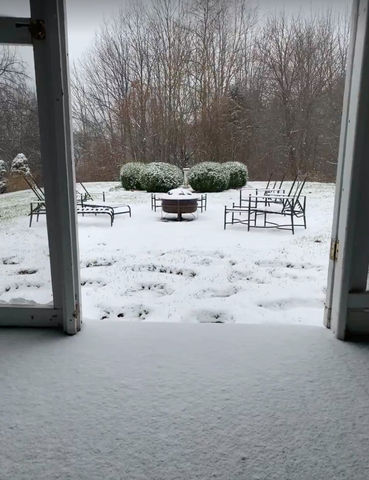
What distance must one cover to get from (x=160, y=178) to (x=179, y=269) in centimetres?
587

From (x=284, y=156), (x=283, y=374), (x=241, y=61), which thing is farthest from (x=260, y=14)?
(x=283, y=374)

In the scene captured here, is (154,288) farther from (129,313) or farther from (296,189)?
(296,189)

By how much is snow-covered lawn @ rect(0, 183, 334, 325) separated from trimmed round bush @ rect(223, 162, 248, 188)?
4.04 m

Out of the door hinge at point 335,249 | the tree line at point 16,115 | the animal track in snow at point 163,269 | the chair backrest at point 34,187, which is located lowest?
the animal track in snow at point 163,269

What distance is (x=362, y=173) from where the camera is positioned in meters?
1.58

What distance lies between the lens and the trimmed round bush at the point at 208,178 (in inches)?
367

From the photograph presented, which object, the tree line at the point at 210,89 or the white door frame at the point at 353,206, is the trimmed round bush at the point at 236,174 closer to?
the tree line at the point at 210,89

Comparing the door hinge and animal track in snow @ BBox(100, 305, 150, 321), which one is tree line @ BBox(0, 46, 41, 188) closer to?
animal track in snow @ BBox(100, 305, 150, 321)

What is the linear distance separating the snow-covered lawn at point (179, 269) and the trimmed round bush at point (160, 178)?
3327mm

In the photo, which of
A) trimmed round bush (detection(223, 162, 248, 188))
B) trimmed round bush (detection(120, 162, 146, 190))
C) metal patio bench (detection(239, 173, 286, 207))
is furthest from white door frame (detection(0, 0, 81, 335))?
trimmed round bush (detection(223, 162, 248, 188))

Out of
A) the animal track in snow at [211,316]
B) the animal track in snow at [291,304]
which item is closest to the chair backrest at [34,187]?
the animal track in snow at [211,316]

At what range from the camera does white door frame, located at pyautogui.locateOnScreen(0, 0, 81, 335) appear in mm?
1485

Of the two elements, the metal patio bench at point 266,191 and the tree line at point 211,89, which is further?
the tree line at point 211,89

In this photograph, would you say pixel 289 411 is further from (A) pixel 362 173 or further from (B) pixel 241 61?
(B) pixel 241 61
